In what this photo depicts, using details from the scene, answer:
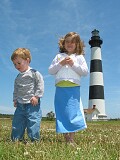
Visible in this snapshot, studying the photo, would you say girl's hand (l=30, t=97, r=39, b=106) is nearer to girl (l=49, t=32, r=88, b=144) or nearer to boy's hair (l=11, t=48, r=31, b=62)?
girl (l=49, t=32, r=88, b=144)

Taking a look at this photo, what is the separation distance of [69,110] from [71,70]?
86cm

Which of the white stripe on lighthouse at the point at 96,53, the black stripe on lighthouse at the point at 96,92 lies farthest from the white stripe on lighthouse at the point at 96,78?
the white stripe on lighthouse at the point at 96,53

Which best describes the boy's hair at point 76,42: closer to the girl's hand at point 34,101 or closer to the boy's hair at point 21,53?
the boy's hair at point 21,53

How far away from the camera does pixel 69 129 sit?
6.99 m

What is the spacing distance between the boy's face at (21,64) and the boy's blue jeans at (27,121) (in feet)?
2.57

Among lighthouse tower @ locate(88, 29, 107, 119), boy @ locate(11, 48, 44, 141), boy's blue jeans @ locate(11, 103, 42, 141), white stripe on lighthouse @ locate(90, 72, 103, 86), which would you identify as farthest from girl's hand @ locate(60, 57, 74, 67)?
white stripe on lighthouse @ locate(90, 72, 103, 86)

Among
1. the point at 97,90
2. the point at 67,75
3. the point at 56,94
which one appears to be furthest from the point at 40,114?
the point at 97,90

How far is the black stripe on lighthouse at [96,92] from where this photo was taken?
4519 cm

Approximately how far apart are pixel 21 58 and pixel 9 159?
3216 mm

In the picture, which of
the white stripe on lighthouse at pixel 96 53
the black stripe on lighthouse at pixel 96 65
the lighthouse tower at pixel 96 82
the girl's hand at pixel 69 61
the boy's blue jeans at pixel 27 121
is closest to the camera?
the girl's hand at pixel 69 61

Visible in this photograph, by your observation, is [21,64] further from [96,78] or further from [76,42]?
[96,78]

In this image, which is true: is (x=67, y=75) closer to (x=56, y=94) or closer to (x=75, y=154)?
(x=56, y=94)

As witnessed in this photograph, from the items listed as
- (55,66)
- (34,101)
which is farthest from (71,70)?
(34,101)

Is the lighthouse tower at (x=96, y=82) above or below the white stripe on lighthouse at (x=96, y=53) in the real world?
below
